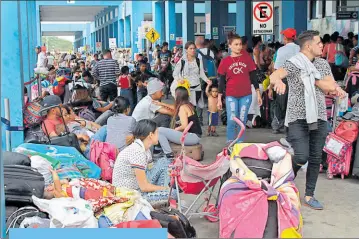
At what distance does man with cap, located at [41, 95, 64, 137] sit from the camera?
746 centimetres

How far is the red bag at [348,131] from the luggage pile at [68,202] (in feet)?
10.6

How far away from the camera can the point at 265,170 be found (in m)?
5.63

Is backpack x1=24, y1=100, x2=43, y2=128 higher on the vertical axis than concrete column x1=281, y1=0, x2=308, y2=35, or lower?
lower

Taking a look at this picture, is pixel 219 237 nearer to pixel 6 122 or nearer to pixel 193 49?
pixel 6 122

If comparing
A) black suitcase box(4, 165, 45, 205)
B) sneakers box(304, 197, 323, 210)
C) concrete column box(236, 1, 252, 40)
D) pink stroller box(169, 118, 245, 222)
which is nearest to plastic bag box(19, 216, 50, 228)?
black suitcase box(4, 165, 45, 205)

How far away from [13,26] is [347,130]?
4.57 meters

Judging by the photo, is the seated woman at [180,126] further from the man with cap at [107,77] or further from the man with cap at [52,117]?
the man with cap at [107,77]

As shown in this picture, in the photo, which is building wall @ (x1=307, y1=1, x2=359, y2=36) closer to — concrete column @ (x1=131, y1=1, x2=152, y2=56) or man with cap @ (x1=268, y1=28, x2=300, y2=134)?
man with cap @ (x1=268, y1=28, x2=300, y2=134)

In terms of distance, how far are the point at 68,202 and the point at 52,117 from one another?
9.03 ft

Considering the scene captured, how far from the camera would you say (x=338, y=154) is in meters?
7.82

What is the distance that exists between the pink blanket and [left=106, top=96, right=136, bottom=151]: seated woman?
2.68 m

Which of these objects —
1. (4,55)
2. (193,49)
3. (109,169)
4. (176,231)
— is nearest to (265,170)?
(176,231)

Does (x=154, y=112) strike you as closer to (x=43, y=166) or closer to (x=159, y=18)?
(x=43, y=166)

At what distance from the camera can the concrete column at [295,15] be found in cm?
1839
